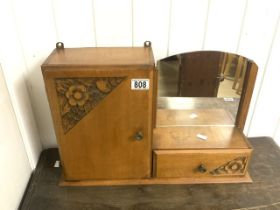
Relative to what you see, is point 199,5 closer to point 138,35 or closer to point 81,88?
point 138,35

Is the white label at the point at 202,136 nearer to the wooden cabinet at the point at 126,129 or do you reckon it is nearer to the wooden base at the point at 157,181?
the wooden cabinet at the point at 126,129

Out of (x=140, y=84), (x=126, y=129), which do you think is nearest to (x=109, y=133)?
(x=126, y=129)

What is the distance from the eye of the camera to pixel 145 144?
729 mm

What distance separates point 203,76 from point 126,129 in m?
0.35

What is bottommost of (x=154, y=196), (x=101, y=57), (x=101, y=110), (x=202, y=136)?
(x=154, y=196)

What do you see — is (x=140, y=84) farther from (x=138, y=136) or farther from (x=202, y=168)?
(x=202, y=168)

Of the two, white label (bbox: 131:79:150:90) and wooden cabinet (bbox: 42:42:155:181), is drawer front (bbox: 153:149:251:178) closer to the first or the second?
wooden cabinet (bbox: 42:42:155:181)

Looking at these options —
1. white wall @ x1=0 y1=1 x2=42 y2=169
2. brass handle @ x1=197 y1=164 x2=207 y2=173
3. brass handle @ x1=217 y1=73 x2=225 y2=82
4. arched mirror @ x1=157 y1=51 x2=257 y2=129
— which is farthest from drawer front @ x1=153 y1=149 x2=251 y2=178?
white wall @ x1=0 y1=1 x2=42 y2=169

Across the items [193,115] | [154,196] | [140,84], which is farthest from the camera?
[193,115]

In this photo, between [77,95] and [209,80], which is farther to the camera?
[209,80]

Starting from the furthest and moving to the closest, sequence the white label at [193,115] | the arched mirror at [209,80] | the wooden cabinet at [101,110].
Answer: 1. the white label at [193,115]
2. the arched mirror at [209,80]
3. the wooden cabinet at [101,110]

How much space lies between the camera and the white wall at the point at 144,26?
0.76 metres

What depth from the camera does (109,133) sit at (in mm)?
702

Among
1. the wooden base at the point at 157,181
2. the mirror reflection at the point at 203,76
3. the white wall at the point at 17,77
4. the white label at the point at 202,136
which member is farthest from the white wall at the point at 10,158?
the white label at the point at 202,136
